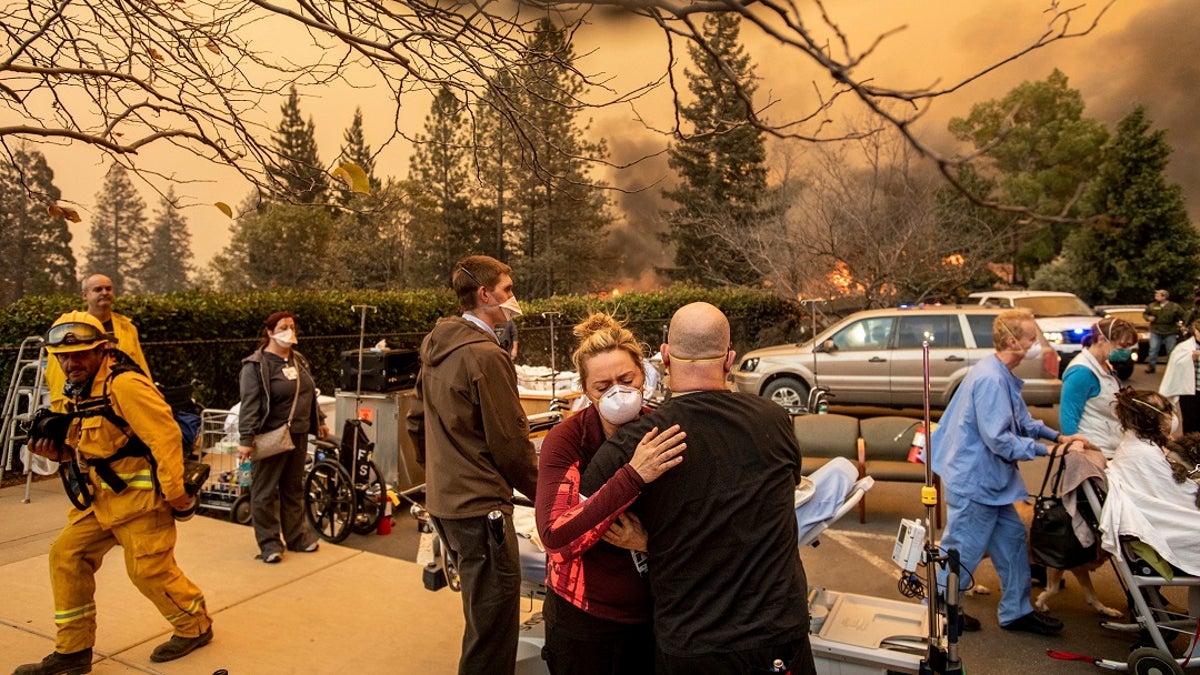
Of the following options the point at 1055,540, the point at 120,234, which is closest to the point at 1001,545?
the point at 1055,540

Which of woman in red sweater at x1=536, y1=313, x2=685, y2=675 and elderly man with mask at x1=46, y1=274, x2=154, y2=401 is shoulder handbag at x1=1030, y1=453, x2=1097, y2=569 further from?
elderly man with mask at x1=46, y1=274, x2=154, y2=401

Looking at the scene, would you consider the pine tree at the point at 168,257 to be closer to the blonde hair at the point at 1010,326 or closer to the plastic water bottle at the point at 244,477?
the plastic water bottle at the point at 244,477

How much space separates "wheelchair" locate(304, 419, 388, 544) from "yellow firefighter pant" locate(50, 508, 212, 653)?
7.90 ft

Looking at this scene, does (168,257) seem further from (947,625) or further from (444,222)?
(947,625)

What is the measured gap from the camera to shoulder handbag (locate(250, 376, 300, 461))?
5805mm

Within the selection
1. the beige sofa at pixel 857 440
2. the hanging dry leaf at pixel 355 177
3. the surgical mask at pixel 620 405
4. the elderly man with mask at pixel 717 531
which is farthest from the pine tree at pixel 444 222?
the elderly man with mask at pixel 717 531

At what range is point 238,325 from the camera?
10.9 meters

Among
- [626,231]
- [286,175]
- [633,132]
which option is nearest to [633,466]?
[286,175]

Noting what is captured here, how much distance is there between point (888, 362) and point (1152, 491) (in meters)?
8.49

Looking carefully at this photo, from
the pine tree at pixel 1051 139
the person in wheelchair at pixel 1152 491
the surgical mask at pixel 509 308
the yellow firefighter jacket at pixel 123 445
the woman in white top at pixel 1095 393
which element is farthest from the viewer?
the pine tree at pixel 1051 139

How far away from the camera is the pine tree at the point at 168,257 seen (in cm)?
4203

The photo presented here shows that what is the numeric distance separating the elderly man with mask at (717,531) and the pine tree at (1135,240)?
1051 inches

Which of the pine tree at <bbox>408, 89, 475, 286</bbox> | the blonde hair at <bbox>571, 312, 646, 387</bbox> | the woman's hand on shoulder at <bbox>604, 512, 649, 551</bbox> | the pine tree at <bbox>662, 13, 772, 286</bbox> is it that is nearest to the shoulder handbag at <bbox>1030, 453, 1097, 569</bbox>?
the blonde hair at <bbox>571, 312, 646, 387</bbox>

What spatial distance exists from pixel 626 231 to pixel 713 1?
1715 inches
